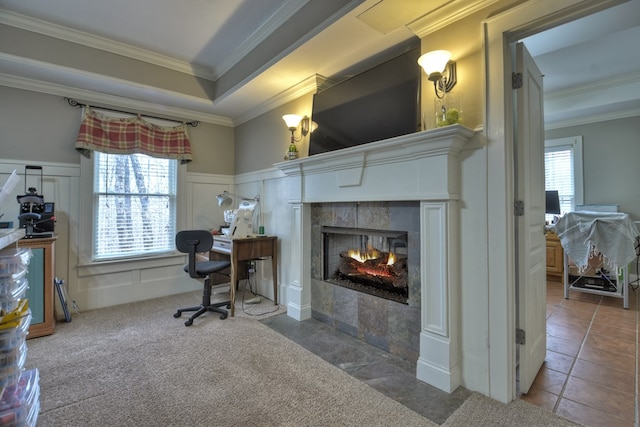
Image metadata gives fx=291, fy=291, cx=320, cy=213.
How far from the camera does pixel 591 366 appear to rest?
210 centimetres

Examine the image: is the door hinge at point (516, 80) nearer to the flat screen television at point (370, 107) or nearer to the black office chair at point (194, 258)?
the flat screen television at point (370, 107)

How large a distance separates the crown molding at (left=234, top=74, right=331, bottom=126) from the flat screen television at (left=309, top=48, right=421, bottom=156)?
0.16 metres

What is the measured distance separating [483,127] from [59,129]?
13.6 feet

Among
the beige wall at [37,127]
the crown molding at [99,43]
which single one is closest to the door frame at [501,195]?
the crown molding at [99,43]

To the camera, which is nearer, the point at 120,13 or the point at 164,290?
the point at 120,13

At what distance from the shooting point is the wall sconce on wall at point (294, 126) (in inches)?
122

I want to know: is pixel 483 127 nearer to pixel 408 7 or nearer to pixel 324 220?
pixel 408 7

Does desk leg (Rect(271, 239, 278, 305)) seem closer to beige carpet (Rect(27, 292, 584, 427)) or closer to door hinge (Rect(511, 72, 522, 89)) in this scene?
beige carpet (Rect(27, 292, 584, 427))

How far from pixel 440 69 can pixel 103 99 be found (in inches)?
145

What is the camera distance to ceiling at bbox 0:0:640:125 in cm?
211

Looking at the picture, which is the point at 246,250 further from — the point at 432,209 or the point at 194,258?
the point at 432,209

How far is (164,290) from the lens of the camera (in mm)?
3830

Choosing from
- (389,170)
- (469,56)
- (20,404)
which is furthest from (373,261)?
(20,404)

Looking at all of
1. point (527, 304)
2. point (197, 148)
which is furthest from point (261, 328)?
point (197, 148)
